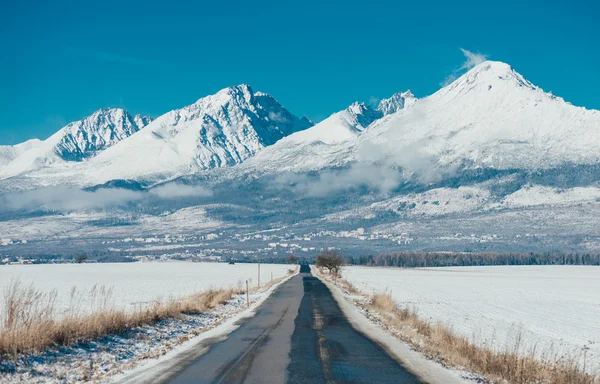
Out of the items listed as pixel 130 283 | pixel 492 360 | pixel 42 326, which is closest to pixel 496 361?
Result: pixel 492 360

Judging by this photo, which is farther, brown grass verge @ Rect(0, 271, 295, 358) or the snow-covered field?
the snow-covered field

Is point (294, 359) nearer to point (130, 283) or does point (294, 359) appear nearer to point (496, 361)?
point (496, 361)

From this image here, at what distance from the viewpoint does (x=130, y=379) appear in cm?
1373

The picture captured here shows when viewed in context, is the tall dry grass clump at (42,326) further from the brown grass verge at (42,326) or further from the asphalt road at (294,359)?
the asphalt road at (294,359)

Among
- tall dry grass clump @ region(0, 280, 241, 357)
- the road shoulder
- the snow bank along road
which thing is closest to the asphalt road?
the snow bank along road

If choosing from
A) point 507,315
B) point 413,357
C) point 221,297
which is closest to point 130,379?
point 413,357

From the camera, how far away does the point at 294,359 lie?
16609 millimetres

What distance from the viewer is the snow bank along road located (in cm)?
1398

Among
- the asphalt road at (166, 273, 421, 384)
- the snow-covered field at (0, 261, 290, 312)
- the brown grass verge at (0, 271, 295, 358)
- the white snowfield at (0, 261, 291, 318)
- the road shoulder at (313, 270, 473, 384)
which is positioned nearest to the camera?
the asphalt road at (166, 273, 421, 384)

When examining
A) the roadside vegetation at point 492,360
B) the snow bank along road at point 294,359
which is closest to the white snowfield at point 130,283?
the snow bank along road at point 294,359

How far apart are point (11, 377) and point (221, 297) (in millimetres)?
27529

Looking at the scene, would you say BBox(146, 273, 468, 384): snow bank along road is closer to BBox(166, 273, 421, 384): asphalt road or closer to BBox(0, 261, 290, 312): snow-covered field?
BBox(166, 273, 421, 384): asphalt road

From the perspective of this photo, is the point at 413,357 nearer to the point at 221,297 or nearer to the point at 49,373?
the point at 49,373

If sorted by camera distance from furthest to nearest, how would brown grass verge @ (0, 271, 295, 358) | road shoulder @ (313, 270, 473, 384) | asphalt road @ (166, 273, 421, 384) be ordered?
brown grass verge @ (0, 271, 295, 358) → road shoulder @ (313, 270, 473, 384) → asphalt road @ (166, 273, 421, 384)
